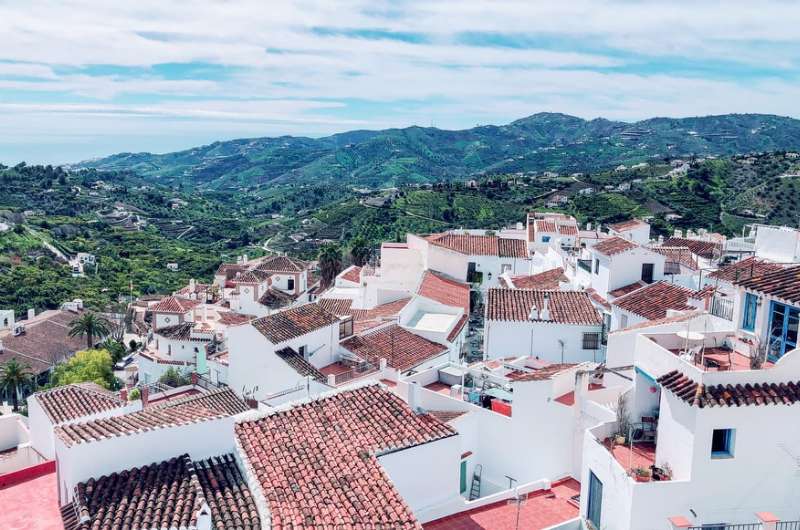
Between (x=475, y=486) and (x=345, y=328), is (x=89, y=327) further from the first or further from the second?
(x=475, y=486)

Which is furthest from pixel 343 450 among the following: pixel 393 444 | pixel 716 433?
pixel 716 433

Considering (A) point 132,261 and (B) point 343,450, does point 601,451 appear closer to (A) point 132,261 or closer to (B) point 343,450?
(B) point 343,450

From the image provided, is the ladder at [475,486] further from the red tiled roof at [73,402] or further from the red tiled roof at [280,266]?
the red tiled roof at [280,266]

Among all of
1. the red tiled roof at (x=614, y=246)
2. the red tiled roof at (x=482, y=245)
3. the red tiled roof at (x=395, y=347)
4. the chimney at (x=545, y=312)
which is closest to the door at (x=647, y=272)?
the red tiled roof at (x=614, y=246)

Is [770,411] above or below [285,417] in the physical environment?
above

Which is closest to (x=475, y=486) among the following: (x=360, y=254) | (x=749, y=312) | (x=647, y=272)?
(x=749, y=312)

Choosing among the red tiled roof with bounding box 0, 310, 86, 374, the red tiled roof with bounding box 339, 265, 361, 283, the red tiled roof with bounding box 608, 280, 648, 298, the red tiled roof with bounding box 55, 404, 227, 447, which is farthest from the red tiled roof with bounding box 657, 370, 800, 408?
the red tiled roof with bounding box 0, 310, 86, 374
